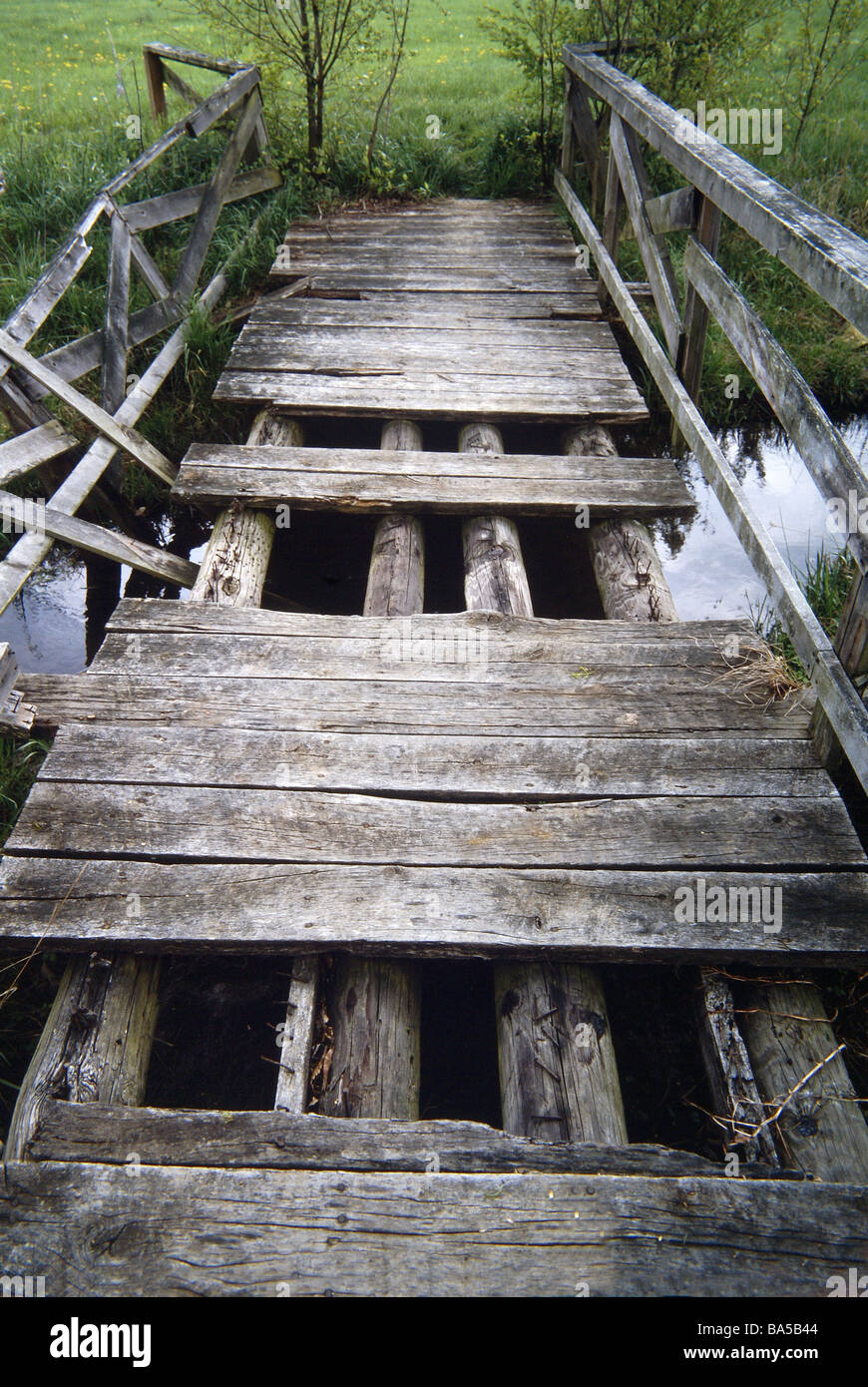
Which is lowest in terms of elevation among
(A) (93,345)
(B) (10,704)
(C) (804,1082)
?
(C) (804,1082)

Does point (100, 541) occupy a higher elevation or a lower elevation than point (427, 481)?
lower

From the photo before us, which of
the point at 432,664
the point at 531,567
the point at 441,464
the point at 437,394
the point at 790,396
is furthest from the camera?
the point at 531,567

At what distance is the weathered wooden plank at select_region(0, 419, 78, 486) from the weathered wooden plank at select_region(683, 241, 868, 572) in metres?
2.86

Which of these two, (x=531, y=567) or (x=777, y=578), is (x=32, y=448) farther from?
(x=777, y=578)

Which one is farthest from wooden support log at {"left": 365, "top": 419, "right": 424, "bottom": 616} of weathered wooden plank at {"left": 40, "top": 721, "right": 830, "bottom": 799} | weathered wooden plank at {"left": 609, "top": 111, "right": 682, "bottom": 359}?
weathered wooden plank at {"left": 609, "top": 111, "right": 682, "bottom": 359}

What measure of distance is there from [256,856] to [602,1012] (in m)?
0.97

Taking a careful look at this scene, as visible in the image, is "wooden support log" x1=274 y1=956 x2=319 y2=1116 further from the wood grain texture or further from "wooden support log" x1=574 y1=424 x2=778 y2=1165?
the wood grain texture

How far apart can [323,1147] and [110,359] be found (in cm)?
395

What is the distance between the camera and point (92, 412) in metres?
3.91

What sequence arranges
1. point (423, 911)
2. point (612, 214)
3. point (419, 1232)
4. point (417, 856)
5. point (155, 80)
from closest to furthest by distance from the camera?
point (419, 1232) < point (423, 911) < point (417, 856) < point (612, 214) < point (155, 80)

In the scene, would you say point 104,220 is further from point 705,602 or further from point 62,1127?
point 62,1127

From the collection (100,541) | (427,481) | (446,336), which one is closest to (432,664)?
(427,481)

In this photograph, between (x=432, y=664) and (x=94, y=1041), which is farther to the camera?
(x=432, y=664)

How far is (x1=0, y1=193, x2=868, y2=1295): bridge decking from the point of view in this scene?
162 cm
